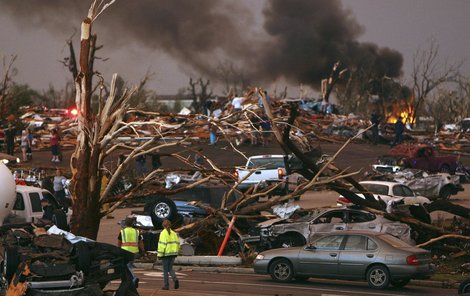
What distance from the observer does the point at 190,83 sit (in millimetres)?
90562

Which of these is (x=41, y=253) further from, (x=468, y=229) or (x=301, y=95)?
(x=301, y=95)

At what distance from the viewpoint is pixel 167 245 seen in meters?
20.5

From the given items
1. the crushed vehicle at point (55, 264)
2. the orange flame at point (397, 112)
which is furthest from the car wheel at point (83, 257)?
the orange flame at point (397, 112)

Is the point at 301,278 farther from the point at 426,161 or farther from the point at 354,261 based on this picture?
the point at 426,161

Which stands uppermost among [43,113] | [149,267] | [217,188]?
[43,113]

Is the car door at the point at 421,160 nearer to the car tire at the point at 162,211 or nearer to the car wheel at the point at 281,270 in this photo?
the car tire at the point at 162,211

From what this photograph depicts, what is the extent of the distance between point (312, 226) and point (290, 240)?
2.29ft

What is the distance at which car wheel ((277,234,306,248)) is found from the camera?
26.5 meters

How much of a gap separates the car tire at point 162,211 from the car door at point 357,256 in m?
7.59

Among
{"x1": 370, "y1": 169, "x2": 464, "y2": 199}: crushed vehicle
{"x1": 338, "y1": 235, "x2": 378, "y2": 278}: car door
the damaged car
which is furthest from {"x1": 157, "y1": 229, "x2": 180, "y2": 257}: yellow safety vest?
{"x1": 370, "y1": 169, "x2": 464, "y2": 199}: crushed vehicle

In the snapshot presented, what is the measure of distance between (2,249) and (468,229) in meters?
15.2

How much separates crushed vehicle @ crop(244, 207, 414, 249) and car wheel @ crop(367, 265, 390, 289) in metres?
4.65

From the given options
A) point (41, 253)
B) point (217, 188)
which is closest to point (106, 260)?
point (41, 253)

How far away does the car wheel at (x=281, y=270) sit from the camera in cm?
2258
